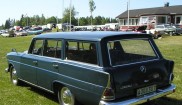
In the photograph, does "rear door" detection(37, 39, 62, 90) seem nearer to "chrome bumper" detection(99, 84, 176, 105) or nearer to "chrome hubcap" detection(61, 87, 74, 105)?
"chrome hubcap" detection(61, 87, 74, 105)

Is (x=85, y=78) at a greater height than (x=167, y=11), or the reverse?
(x=167, y=11)

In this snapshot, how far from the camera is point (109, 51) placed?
5836 millimetres

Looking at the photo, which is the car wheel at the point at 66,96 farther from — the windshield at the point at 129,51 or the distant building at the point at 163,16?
the distant building at the point at 163,16

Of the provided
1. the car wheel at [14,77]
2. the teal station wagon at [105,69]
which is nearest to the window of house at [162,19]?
the car wheel at [14,77]

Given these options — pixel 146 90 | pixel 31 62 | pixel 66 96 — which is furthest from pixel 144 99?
pixel 31 62

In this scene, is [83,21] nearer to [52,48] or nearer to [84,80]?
[52,48]

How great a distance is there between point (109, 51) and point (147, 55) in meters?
1.10

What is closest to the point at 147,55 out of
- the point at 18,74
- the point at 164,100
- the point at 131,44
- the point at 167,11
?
the point at 131,44

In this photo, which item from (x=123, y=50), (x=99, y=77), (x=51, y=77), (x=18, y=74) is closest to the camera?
(x=99, y=77)

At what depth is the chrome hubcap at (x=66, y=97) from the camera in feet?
21.4

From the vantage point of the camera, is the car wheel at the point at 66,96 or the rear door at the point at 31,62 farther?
the rear door at the point at 31,62

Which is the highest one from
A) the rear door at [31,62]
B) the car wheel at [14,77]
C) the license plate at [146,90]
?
the rear door at [31,62]

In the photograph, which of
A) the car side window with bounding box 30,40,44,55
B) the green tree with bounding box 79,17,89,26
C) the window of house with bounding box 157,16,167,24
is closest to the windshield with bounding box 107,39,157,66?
the car side window with bounding box 30,40,44,55

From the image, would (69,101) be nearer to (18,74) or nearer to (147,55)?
(147,55)
